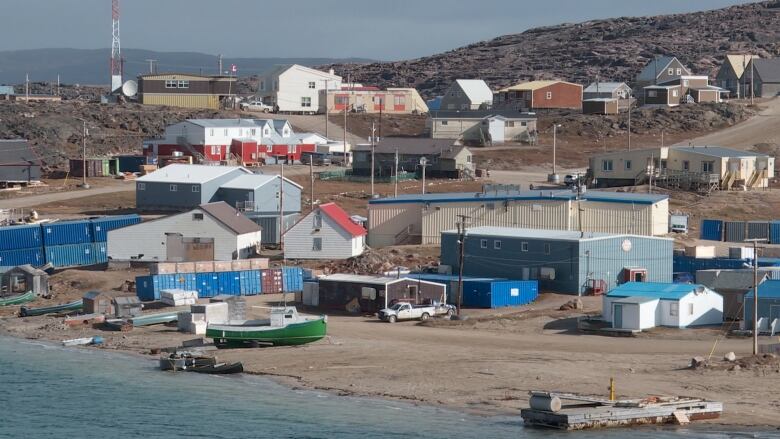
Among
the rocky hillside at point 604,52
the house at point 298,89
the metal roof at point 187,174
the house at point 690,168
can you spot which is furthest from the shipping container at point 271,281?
the rocky hillside at point 604,52

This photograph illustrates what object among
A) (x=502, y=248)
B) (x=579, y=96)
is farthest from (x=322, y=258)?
(x=579, y=96)

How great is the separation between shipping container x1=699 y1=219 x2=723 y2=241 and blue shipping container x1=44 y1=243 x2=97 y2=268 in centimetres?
2851

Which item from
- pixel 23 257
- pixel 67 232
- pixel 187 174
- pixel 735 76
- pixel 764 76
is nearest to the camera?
pixel 23 257

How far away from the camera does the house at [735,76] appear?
12706 centimetres

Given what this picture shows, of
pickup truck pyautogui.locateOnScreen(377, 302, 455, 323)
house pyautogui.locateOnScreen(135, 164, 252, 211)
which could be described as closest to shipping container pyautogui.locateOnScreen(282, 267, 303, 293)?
pickup truck pyautogui.locateOnScreen(377, 302, 455, 323)

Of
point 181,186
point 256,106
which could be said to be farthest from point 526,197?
point 256,106

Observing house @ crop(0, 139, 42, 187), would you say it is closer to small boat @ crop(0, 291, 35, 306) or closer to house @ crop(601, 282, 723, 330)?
small boat @ crop(0, 291, 35, 306)

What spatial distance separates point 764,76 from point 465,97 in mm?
26797

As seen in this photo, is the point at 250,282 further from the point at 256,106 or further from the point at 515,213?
the point at 256,106

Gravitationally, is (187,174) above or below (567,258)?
above

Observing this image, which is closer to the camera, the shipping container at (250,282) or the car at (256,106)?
the shipping container at (250,282)

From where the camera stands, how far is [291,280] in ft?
179

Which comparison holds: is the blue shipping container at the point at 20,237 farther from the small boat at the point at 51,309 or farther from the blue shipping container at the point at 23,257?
the small boat at the point at 51,309

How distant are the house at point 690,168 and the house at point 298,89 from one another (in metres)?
45.6
